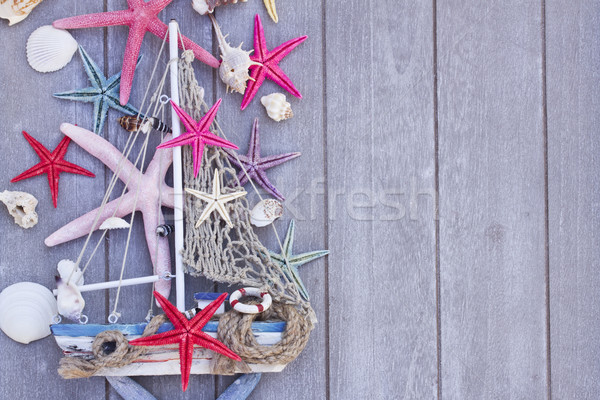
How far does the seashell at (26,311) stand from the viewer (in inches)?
36.5

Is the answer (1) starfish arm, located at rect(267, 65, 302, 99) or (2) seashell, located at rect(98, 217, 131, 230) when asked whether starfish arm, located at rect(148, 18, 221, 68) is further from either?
(2) seashell, located at rect(98, 217, 131, 230)

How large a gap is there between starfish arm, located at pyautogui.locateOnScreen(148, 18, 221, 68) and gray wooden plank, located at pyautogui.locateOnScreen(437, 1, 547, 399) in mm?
483

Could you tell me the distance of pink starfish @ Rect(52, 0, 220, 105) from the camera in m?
0.93

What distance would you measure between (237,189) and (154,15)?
375mm

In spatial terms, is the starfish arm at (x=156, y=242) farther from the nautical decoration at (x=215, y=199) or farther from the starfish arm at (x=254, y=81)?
the starfish arm at (x=254, y=81)

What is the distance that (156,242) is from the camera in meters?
0.93

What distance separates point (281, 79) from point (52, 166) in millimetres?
485

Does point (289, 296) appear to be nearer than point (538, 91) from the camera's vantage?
Yes

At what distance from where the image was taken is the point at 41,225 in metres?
0.98

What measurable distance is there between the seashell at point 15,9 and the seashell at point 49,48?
4 centimetres

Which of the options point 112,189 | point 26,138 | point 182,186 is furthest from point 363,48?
point 26,138

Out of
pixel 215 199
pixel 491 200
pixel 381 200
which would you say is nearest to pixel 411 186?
pixel 381 200

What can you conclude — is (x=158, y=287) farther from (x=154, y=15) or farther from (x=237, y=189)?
(x=154, y=15)

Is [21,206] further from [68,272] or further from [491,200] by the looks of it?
[491,200]
